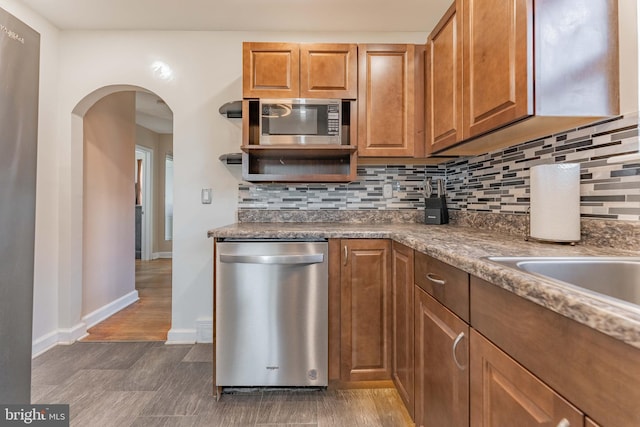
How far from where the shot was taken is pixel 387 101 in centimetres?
202

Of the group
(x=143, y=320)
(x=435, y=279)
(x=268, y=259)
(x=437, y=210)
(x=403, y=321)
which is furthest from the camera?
(x=143, y=320)

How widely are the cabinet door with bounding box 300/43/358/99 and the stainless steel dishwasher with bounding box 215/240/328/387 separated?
1012 millimetres

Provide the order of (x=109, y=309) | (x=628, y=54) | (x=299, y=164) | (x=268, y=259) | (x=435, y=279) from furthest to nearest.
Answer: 1. (x=109, y=309)
2. (x=299, y=164)
3. (x=268, y=259)
4. (x=435, y=279)
5. (x=628, y=54)

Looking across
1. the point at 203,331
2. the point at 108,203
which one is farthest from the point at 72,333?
the point at 108,203

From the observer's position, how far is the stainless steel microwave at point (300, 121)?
6.40 feet

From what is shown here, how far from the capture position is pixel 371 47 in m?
2.00

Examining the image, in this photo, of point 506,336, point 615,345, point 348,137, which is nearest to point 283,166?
point 348,137

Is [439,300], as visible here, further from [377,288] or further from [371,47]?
[371,47]

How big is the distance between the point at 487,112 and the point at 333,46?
1.14 meters

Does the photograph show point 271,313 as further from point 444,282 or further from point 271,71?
point 271,71

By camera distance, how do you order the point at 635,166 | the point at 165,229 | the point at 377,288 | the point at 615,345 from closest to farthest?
1. the point at 615,345
2. the point at 635,166
3. the point at 377,288
4. the point at 165,229

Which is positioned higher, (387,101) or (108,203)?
(387,101)

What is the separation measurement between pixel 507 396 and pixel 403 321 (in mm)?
807

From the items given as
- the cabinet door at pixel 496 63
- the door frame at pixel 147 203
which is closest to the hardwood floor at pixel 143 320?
the door frame at pixel 147 203
